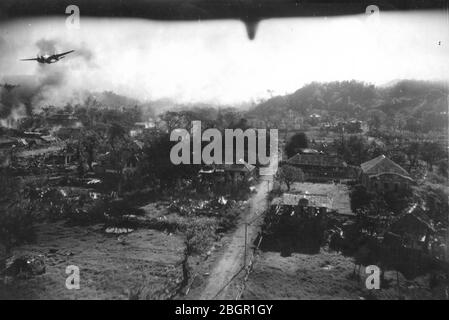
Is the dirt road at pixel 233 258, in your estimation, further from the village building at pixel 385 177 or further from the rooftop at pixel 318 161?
the rooftop at pixel 318 161

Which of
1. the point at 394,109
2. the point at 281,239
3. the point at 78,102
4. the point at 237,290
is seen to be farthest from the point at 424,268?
the point at 394,109

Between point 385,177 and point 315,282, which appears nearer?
point 315,282

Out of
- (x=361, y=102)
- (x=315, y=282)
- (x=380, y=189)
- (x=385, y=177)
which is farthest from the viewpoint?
(x=361, y=102)

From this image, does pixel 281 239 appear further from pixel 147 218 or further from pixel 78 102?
pixel 78 102

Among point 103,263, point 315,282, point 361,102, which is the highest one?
point 361,102

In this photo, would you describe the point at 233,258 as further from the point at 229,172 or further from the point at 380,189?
the point at 380,189

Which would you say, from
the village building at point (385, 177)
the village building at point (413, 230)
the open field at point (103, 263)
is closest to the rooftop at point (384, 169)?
the village building at point (385, 177)

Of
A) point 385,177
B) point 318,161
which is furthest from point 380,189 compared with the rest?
point 318,161

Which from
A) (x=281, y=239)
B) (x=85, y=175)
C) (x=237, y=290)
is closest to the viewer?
(x=237, y=290)
